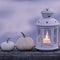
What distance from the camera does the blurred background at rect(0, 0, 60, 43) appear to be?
1888mm

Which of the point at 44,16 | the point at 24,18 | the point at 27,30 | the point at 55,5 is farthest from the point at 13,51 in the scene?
the point at 55,5

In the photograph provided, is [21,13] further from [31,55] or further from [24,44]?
[31,55]

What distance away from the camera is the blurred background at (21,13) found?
1.89m

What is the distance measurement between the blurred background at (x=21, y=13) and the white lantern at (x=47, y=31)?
500 millimetres

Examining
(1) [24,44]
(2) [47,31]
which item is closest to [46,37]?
(2) [47,31]

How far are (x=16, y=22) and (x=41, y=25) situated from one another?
2.05ft

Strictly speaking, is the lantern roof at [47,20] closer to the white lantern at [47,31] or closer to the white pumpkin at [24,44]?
the white lantern at [47,31]

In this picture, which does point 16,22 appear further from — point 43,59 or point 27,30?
point 43,59

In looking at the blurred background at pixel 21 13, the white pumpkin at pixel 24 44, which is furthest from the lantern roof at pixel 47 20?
the blurred background at pixel 21 13

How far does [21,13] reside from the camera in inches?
77.2

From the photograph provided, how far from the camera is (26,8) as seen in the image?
1.98 meters

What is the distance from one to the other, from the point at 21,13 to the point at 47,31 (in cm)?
66

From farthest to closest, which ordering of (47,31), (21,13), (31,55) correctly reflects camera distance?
(21,13)
(47,31)
(31,55)

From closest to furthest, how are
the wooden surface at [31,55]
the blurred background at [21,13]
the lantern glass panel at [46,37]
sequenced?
the wooden surface at [31,55]
the lantern glass panel at [46,37]
the blurred background at [21,13]
